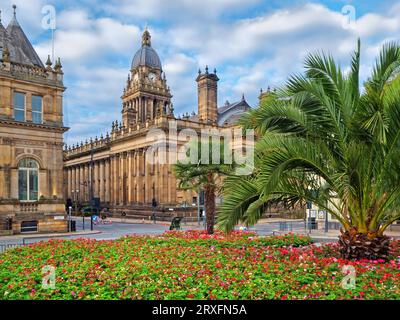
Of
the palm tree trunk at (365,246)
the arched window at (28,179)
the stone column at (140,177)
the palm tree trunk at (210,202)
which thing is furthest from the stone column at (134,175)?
the palm tree trunk at (365,246)

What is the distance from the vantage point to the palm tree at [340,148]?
8.90 meters

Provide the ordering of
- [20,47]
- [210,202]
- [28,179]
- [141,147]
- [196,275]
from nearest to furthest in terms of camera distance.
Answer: [196,275], [210,202], [28,179], [20,47], [141,147]

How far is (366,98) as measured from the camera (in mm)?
9383

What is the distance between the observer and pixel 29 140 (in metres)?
31.7

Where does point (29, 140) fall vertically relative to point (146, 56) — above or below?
below

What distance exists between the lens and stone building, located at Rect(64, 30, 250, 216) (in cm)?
5709

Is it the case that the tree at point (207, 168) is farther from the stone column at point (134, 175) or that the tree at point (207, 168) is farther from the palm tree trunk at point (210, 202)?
the stone column at point (134, 175)

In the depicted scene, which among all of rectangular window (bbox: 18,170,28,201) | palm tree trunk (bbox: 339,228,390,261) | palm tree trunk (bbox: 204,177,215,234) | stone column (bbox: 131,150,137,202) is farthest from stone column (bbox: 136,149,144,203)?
palm tree trunk (bbox: 339,228,390,261)

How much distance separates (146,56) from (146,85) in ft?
23.5

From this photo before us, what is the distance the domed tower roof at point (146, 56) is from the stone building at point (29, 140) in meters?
52.5

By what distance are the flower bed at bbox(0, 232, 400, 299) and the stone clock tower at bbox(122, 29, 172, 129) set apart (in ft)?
233

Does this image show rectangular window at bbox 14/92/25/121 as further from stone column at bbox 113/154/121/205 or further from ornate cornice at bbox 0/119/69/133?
stone column at bbox 113/154/121/205

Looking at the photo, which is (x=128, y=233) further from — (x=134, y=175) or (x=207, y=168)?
(x=134, y=175)

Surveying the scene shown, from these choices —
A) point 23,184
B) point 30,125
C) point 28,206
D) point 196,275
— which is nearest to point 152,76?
point 30,125
